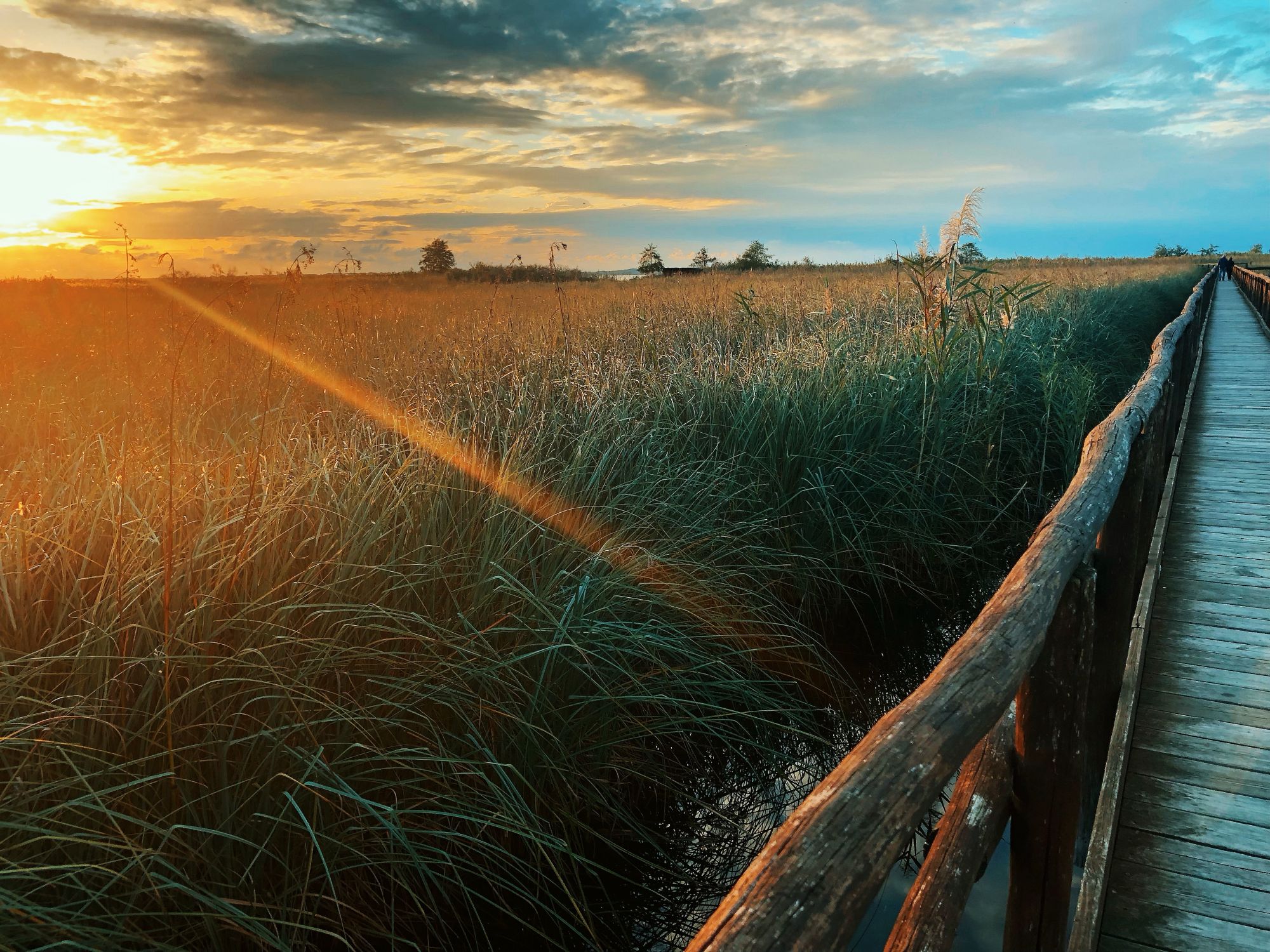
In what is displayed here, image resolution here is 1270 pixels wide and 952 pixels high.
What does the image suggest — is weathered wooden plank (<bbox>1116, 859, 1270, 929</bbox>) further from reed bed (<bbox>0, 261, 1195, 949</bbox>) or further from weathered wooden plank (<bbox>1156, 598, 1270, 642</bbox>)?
weathered wooden plank (<bbox>1156, 598, 1270, 642</bbox>)

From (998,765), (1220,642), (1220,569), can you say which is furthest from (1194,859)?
(1220,569)

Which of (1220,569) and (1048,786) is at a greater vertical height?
(1048,786)

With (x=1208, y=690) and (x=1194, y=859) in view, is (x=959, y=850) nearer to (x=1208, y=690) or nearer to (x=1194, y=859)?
(x=1194, y=859)

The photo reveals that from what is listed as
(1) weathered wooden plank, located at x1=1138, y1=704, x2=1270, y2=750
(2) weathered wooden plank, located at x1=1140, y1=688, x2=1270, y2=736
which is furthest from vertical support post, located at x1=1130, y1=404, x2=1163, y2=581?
(1) weathered wooden plank, located at x1=1138, y1=704, x2=1270, y2=750

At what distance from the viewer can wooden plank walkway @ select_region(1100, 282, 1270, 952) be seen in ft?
6.88

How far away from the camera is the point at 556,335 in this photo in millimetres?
7992

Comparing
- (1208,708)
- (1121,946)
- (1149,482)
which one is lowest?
(1121,946)

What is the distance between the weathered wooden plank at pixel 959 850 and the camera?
1.41 m

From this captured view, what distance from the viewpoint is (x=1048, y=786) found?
196cm

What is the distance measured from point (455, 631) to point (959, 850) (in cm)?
166

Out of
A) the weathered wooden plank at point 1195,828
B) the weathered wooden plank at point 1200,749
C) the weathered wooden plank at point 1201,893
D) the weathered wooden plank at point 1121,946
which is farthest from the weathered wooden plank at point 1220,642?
the weathered wooden plank at point 1121,946

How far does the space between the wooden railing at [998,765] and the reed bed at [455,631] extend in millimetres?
999

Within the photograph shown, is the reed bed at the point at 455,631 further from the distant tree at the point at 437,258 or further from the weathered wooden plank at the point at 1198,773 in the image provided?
the distant tree at the point at 437,258

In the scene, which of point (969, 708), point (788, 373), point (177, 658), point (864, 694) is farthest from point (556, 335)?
point (969, 708)
